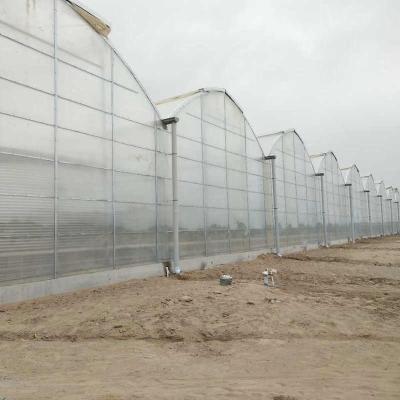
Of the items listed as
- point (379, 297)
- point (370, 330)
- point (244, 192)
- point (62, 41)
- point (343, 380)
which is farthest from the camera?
point (244, 192)

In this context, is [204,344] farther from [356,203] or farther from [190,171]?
[356,203]

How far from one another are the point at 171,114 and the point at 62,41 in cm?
526

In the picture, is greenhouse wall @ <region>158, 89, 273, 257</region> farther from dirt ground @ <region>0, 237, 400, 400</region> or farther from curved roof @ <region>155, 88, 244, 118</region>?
dirt ground @ <region>0, 237, 400, 400</region>

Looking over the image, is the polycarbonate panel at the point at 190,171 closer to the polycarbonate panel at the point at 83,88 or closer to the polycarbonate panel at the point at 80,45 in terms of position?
the polycarbonate panel at the point at 83,88

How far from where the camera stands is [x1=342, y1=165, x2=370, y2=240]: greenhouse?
39469mm

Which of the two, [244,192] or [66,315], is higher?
[244,192]

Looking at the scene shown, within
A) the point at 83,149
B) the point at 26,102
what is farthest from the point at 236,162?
the point at 26,102

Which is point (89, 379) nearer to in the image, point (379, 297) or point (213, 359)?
point (213, 359)

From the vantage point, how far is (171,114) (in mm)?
16125

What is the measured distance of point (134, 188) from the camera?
13.9 metres

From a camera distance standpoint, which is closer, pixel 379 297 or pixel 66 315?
pixel 66 315

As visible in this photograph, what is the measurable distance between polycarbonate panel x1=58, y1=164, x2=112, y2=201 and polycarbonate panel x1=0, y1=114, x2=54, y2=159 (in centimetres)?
69

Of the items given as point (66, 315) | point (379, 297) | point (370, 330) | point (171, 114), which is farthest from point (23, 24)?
point (379, 297)

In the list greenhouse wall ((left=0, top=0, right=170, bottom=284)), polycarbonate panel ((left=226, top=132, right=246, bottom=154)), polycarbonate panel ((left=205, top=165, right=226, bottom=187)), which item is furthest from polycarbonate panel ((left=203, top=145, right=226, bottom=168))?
greenhouse wall ((left=0, top=0, right=170, bottom=284))
